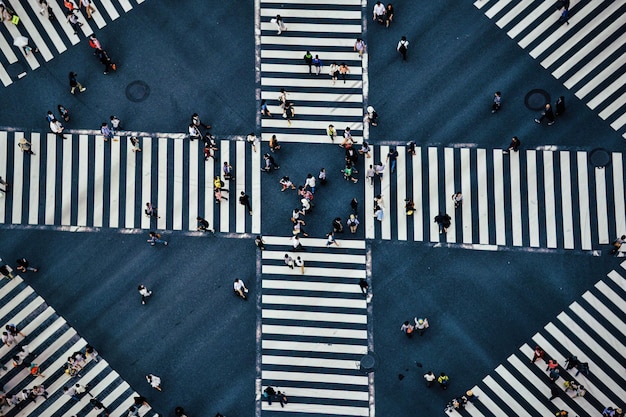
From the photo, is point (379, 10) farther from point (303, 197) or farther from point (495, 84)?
point (303, 197)

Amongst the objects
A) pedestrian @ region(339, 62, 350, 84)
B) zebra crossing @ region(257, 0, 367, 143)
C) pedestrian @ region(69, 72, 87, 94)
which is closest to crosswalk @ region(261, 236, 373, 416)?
zebra crossing @ region(257, 0, 367, 143)

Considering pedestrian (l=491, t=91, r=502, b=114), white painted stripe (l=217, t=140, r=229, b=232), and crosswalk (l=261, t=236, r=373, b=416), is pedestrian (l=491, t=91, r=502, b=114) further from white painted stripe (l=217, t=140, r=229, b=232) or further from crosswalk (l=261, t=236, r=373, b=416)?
white painted stripe (l=217, t=140, r=229, b=232)

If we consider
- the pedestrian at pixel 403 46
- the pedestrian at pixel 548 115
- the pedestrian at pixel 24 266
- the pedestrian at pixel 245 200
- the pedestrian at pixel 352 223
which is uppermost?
the pedestrian at pixel 403 46

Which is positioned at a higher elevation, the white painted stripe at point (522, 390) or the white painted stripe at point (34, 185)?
the white painted stripe at point (34, 185)

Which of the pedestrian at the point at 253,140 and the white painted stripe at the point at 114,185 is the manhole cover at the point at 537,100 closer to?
the pedestrian at the point at 253,140

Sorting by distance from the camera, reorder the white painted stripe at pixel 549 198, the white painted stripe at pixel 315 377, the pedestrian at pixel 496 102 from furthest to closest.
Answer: the pedestrian at pixel 496 102
the white painted stripe at pixel 549 198
the white painted stripe at pixel 315 377

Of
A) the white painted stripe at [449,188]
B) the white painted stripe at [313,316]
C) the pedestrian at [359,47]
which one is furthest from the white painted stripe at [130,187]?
the white painted stripe at [449,188]

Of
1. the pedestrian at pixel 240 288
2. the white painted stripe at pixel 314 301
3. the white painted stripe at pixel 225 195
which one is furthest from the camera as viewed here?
the white painted stripe at pixel 225 195

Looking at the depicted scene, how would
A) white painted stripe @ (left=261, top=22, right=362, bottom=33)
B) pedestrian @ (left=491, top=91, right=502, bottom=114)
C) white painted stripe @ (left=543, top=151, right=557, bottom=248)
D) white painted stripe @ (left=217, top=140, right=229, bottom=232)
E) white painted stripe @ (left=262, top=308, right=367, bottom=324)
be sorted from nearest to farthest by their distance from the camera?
1. white painted stripe @ (left=262, top=308, right=367, bottom=324)
2. white painted stripe @ (left=543, top=151, right=557, bottom=248)
3. pedestrian @ (left=491, top=91, right=502, bottom=114)
4. white painted stripe @ (left=217, top=140, right=229, bottom=232)
5. white painted stripe @ (left=261, top=22, right=362, bottom=33)
